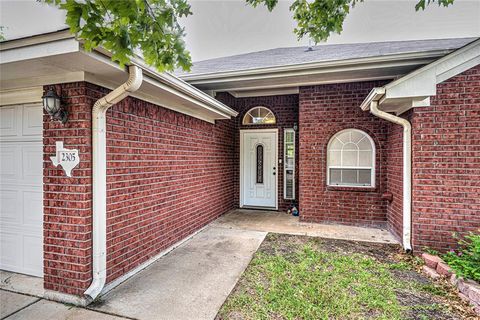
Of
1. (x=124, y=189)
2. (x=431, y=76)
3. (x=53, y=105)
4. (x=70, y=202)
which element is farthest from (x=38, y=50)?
(x=431, y=76)

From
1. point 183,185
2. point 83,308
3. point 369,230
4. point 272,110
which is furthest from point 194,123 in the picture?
point 369,230

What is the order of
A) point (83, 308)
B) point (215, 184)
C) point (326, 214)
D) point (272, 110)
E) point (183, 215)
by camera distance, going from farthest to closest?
point (272, 110), point (215, 184), point (326, 214), point (183, 215), point (83, 308)

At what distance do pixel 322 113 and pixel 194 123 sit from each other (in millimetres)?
2892

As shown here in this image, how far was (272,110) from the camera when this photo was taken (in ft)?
22.3

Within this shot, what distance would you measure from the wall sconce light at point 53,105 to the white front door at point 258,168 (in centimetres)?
491

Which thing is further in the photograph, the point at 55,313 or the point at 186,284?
the point at 186,284

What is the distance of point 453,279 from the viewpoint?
2916 millimetres

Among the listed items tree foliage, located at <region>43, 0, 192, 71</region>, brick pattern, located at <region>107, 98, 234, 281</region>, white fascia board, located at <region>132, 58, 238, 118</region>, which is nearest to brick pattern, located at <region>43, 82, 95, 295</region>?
brick pattern, located at <region>107, 98, 234, 281</region>

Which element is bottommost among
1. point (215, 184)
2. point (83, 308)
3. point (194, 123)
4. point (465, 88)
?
point (83, 308)

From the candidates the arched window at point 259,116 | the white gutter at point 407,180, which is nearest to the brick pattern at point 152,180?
the arched window at point 259,116

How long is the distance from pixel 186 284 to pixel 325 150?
4009 mm

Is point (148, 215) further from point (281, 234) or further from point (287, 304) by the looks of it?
point (281, 234)

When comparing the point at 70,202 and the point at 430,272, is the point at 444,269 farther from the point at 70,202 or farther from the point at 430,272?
the point at 70,202

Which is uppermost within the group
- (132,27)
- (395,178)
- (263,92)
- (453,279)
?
(263,92)
